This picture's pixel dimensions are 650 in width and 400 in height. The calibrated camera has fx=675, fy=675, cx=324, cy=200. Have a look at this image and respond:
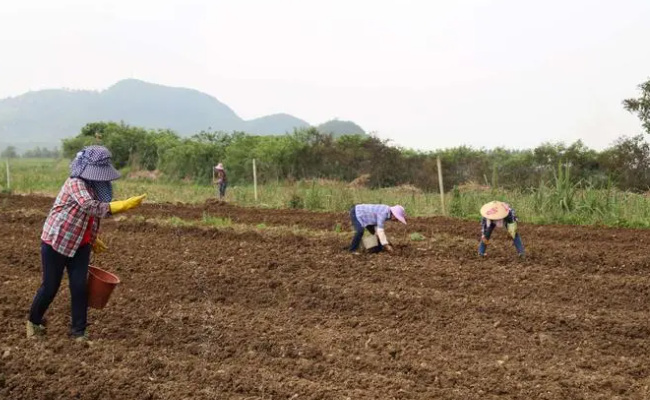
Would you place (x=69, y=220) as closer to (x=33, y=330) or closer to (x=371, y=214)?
(x=33, y=330)

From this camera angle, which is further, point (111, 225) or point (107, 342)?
point (111, 225)

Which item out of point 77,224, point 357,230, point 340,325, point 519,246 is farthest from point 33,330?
point 519,246

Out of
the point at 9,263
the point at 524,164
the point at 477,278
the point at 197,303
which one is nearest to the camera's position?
the point at 197,303

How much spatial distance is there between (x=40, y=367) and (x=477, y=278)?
14.4 ft

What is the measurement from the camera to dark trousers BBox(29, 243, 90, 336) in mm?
4801

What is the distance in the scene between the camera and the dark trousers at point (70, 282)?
4801 mm

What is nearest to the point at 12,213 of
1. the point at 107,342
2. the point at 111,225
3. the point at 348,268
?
the point at 111,225

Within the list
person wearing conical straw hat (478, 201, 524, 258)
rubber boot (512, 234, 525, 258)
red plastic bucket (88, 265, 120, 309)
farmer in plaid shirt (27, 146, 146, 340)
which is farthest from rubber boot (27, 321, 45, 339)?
rubber boot (512, 234, 525, 258)

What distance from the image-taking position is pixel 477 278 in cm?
704

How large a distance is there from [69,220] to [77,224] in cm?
6

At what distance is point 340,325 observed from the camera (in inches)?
215

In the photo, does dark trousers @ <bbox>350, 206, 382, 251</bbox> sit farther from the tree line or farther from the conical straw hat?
the tree line

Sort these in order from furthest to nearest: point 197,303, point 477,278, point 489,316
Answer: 1. point 477,278
2. point 197,303
3. point 489,316

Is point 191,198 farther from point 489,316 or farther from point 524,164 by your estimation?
point 489,316
